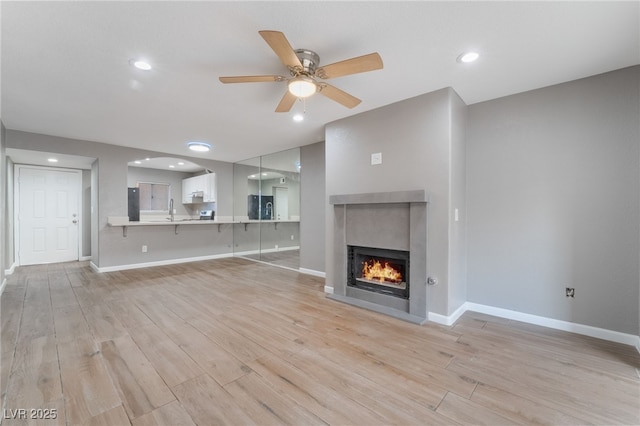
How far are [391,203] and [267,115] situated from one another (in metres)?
2.04

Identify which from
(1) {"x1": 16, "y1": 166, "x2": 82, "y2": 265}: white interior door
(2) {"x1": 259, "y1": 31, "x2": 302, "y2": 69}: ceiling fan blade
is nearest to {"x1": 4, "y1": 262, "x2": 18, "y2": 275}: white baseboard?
(1) {"x1": 16, "y1": 166, "x2": 82, "y2": 265}: white interior door

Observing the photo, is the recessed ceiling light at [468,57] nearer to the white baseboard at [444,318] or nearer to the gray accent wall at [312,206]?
the white baseboard at [444,318]

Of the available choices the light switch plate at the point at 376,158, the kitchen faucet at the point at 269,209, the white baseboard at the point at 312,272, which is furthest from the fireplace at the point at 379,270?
the kitchen faucet at the point at 269,209

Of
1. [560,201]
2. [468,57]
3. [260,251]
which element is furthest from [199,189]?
[560,201]

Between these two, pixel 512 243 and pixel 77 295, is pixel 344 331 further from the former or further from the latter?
pixel 77 295

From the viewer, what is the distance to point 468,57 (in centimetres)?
225

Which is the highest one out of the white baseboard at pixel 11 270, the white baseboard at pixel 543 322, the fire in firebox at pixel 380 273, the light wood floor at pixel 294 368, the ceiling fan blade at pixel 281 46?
the ceiling fan blade at pixel 281 46

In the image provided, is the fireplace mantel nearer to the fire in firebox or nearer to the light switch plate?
the light switch plate

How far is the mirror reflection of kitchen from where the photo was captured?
7.03 metres

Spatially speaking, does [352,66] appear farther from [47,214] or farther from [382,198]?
[47,214]

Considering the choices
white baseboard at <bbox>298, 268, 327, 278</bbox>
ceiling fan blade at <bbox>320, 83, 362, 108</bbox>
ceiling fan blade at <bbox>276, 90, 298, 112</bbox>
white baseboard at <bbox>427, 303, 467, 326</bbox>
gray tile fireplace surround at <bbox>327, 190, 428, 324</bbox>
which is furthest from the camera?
white baseboard at <bbox>298, 268, 327, 278</bbox>

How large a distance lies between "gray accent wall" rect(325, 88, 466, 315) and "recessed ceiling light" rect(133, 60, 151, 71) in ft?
7.72

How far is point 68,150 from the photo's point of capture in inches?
188

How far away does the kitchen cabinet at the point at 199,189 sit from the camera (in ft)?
22.8
